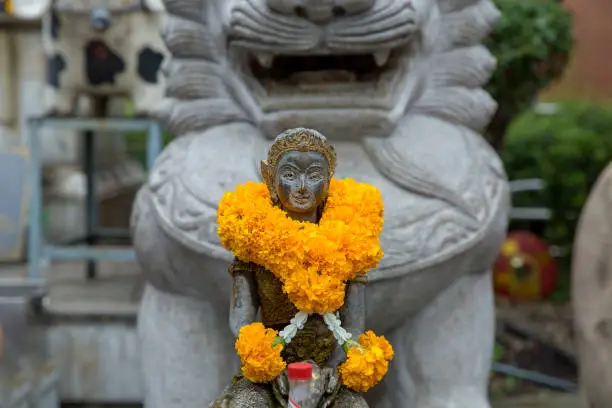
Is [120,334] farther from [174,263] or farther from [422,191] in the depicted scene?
[422,191]

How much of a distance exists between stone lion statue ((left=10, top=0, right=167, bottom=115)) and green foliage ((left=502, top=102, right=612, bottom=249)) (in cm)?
274

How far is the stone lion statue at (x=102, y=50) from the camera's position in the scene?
126 inches

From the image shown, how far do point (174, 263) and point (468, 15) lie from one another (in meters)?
0.92

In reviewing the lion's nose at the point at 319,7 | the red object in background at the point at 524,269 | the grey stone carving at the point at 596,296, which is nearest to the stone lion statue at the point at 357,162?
the lion's nose at the point at 319,7

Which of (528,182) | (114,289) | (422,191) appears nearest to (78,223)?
(114,289)

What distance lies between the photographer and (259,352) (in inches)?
57.9

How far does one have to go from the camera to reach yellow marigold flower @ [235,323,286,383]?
57.9 inches

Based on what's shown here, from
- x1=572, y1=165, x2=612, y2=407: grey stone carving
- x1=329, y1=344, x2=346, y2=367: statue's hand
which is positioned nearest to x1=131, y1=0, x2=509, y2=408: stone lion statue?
x1=329, y1=344, x2=346, y2=367: statue's hand

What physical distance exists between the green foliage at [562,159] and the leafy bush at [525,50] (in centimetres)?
121

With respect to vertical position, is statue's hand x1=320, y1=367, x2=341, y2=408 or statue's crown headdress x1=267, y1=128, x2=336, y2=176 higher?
statue's crown headdress x1=267, y1=128, x2=336, y2=176

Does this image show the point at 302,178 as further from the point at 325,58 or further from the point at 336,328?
the point at 325,58

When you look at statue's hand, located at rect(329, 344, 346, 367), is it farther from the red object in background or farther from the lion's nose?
the red object in background

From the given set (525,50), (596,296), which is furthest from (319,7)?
(525,50)

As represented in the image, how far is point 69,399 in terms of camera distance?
299cm
